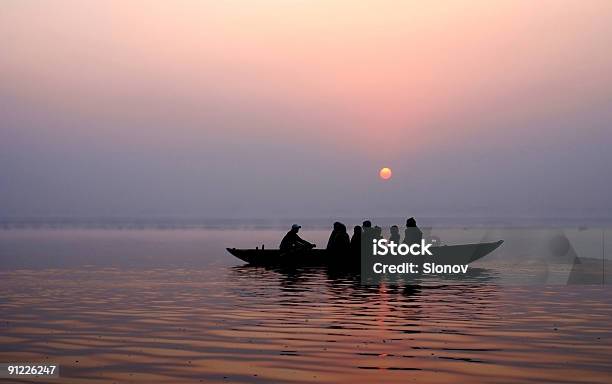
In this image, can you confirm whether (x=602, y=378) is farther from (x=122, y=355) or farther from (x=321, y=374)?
(x=122, y=355)

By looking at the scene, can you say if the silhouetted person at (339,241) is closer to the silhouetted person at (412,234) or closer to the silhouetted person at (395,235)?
the silhouetted person at (395,235)


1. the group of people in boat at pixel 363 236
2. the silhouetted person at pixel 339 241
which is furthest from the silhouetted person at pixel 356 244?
the silhouetted person at pixel 339 241

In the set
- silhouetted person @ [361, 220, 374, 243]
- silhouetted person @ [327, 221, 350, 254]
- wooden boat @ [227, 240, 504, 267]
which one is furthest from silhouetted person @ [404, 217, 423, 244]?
silhouetted person @ [327, 221, 350, 254]

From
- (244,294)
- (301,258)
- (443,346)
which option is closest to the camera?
(443,346)

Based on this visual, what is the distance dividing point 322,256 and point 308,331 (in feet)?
77.7

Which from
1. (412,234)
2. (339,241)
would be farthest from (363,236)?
(412,234)

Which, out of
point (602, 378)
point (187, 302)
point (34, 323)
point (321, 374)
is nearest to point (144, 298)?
point (187, 302)

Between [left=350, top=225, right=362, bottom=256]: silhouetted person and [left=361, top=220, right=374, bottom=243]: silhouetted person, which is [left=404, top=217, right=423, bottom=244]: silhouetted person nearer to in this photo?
[left=361, top=220, right=374, bottom=243]: silhouetted person

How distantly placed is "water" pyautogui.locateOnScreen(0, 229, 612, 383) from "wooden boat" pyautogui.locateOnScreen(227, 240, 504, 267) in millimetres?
6372

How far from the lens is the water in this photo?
54.0 ft

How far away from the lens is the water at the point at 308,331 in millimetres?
16453

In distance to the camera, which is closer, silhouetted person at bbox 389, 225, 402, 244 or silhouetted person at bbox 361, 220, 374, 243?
silhouetted person at bbox 389, 225, 402, 244

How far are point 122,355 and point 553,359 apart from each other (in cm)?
836

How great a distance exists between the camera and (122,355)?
59.2 ft
